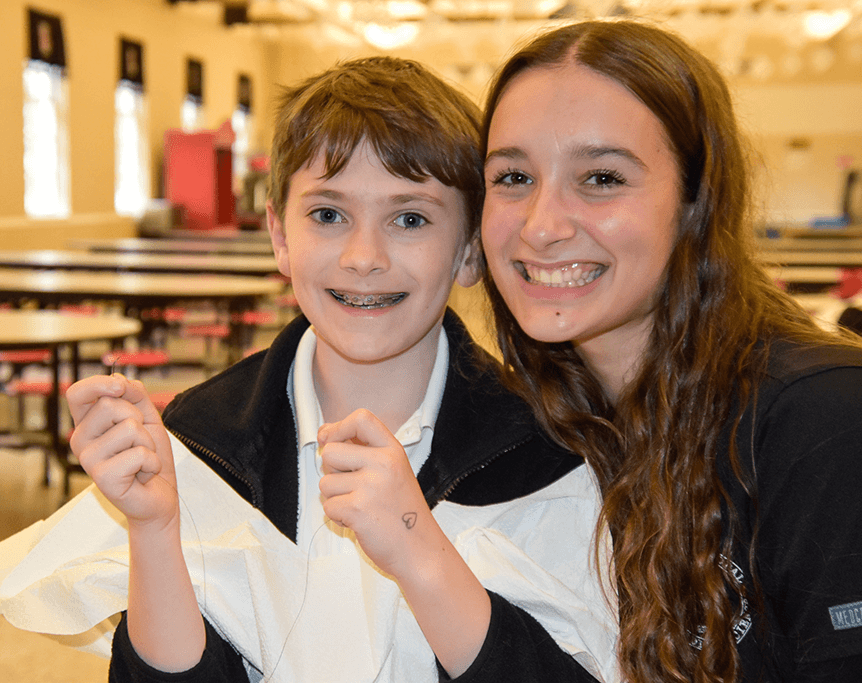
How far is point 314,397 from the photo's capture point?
146cm

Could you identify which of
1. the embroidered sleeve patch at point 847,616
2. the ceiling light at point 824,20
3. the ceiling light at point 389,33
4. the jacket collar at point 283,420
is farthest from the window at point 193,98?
the embroidered sleeve patch at point 847,616

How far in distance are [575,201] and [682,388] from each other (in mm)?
318

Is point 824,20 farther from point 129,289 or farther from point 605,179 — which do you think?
point 605,179

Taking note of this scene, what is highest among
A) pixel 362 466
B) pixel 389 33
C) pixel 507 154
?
pixel 389 33

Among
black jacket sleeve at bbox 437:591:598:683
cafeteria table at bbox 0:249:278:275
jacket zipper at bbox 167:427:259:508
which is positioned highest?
jacket zipper at bbox 167:427:259:508

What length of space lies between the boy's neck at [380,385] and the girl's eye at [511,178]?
0.31 metres

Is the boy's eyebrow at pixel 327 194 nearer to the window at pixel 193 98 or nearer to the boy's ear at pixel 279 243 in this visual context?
the boy's ear at pixel 279 243

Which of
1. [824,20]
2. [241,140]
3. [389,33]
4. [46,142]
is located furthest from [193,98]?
[824,20]

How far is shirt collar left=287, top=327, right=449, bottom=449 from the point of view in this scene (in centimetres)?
139

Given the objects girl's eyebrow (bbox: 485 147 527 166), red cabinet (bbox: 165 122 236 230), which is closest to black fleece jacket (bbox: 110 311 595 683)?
girl's eyebrow (bbox: 485 147 527 166)

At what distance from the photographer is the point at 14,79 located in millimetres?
10109

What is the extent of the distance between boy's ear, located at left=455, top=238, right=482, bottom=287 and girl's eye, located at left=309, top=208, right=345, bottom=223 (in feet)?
0.75

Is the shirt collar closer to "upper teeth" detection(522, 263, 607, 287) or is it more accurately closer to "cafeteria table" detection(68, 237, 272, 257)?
"upper teeth" detection(522, 263, 607, 287)

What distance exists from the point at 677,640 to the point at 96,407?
0.80 metres
